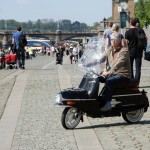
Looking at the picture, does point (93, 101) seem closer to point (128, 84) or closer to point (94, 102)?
point (94, 102)

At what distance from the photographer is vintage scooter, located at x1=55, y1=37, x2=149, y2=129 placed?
10.0 m

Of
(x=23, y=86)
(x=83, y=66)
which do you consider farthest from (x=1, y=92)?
(x=83, y=66)

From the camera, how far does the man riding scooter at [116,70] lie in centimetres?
1035

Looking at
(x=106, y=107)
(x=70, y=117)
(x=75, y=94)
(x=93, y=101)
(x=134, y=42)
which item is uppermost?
(x=134, y=42)

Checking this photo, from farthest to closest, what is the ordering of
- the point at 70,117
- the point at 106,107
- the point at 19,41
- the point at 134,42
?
the point at 19,41
the point at 134,42
the point at 106,107
the point at 70,117

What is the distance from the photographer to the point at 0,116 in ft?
37.3

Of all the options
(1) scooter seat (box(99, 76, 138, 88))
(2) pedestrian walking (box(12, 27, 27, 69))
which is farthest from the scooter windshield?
(2) pedestrian walking (box(12, 27, 27, 69))

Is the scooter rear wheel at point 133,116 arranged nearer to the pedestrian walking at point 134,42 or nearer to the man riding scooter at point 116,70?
the man riding scooter at point 116,70

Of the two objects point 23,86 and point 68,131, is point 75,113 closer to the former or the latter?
point 68,131

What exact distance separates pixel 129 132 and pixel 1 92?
6453 millimetres

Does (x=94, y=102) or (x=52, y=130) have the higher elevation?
(x=94, y=102)

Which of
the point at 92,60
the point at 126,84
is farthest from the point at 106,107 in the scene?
the point at 92,60

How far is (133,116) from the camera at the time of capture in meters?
10.7

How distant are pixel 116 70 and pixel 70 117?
1145 millimetres
